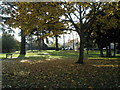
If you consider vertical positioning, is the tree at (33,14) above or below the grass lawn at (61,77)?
above

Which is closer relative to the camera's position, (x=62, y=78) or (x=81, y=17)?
(x=62, y=78)

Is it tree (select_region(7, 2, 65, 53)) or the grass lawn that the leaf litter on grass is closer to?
the grass lawn

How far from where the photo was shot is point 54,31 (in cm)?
1255

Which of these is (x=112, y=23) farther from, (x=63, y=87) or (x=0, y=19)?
(x=0, y=19)

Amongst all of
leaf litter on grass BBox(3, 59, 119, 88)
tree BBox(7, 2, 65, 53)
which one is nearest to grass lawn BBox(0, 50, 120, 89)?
leaf litter on grass BBox(3, 59, 119, 88)

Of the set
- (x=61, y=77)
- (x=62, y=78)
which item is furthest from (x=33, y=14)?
(x=62, y=78)

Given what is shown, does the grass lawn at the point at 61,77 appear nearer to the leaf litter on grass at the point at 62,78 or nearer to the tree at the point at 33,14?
the leaf litter on grass at the point at 62,78

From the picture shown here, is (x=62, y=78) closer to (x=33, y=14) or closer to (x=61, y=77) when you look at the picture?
(x=61, y=77)

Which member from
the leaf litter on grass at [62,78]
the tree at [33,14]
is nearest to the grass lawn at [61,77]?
the leaf litter on grass at [62,78]

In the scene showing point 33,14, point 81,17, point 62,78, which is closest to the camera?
point 62,78

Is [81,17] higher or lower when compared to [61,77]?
higher

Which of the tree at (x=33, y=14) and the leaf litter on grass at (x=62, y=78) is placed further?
the tree at (x=33, y=14)

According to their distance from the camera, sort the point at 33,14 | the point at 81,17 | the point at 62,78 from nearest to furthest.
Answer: the point at 62,78 → the point at 33,14 → the point at 81,17

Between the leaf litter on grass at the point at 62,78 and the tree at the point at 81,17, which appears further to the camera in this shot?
the tree at the point at 81,17
